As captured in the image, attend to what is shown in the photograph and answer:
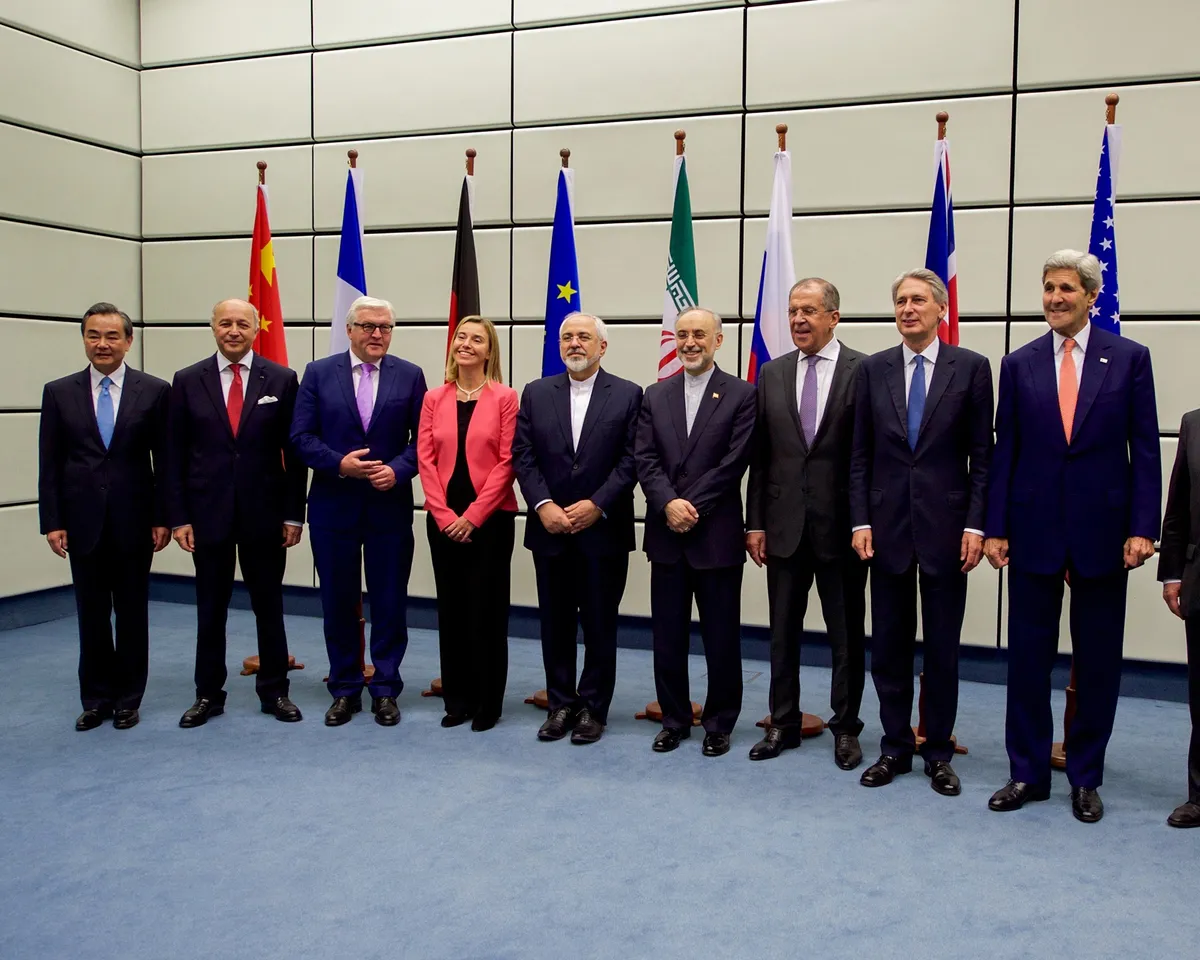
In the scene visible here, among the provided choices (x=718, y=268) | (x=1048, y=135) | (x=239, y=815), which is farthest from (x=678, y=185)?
(x=239, y=815)

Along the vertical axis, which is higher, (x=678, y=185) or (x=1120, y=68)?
(x=1120, y=68)

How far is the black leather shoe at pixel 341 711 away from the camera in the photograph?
153 inches

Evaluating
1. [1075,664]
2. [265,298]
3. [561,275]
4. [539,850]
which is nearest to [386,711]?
[539,850]

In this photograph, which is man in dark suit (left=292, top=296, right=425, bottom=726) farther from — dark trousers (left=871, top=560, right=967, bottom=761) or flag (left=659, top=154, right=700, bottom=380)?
dark trousers (left=871, top=560, right=967, bottom=761)

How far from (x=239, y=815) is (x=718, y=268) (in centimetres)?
335

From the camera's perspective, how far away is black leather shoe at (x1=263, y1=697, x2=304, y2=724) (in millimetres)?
3920

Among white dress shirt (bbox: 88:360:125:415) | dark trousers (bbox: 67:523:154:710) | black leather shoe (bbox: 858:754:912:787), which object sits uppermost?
white dress shirt (bbox: 88:360:125:415)

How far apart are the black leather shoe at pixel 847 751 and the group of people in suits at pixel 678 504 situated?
1 centimetres

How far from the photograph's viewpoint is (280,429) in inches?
155

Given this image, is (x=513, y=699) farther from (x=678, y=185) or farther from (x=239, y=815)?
(x=678, y=185)

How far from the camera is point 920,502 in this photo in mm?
3211

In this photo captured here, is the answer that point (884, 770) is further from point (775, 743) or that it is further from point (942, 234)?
point (942, 234)

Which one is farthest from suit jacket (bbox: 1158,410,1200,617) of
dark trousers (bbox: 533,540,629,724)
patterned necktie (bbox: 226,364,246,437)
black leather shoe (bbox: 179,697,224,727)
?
black leather shoe (bbox: 179,697,224,727)

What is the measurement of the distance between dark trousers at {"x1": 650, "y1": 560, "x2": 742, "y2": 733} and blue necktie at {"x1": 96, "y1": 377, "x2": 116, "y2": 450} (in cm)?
202
